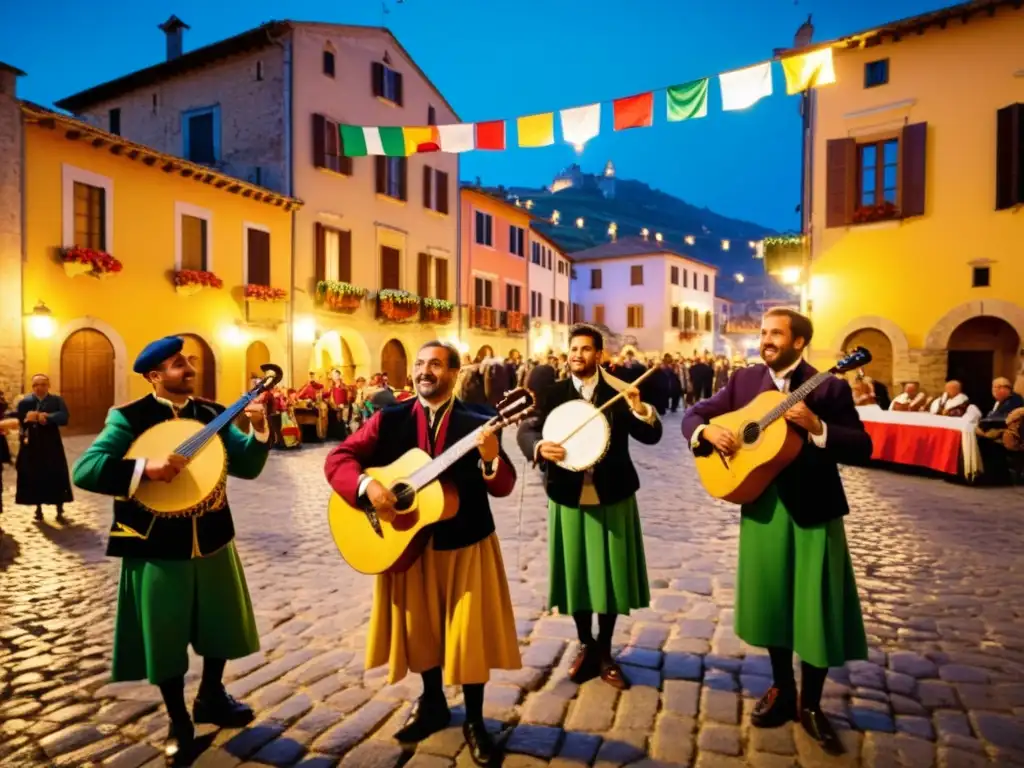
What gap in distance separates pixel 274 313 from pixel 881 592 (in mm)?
17618

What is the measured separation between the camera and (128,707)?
11.6 feet

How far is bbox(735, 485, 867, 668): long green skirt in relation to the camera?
310cm

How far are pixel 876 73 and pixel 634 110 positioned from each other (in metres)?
9.34

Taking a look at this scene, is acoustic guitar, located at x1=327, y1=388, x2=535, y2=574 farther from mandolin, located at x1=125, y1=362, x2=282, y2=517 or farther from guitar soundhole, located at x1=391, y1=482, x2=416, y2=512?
mandolin, located at x1=125, y1=362, x2=282, y2=517

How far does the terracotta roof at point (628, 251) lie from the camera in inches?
1841

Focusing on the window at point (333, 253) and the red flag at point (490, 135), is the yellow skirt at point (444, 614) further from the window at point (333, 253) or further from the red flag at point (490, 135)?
the window at point (333, 253)

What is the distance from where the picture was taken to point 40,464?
7.80 meters

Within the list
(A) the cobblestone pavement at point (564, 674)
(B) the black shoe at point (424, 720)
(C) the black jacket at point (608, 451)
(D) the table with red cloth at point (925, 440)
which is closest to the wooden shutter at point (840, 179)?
(D) the table with red cloth at point (925, 440)

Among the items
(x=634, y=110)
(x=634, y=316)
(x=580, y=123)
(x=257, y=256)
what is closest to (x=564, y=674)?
(x=634, y=110)

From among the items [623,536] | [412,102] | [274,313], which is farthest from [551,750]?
[412,102]

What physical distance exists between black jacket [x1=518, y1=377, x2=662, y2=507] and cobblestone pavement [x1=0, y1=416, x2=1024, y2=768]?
1.03 m

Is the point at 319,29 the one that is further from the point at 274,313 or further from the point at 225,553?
the point at 225,553

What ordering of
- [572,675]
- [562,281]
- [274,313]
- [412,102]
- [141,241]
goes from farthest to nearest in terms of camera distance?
1. [562,281]
2. [412,102]
3. [274,313]
4. [141,241]
5. [572,675]

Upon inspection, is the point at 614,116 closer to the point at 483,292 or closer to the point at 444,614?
the point at 444,614
